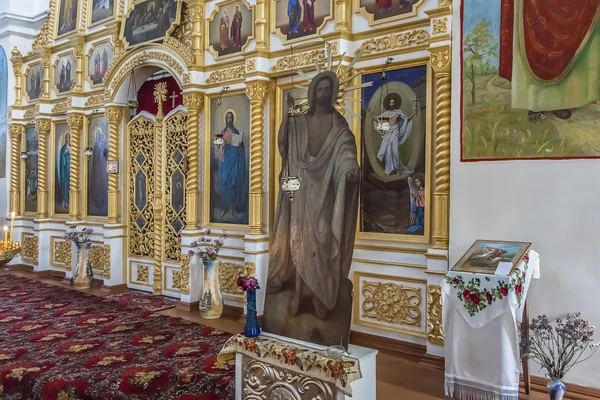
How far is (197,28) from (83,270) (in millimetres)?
4350

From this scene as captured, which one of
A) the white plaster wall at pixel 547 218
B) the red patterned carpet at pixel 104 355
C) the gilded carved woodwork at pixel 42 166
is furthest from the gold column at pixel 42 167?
the white plaster wall at pixel 547 218

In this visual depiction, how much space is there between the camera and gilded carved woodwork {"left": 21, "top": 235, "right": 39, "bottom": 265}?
32.2 ft

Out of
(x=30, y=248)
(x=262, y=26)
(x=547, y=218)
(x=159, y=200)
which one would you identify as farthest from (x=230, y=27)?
(x=30, y=248)

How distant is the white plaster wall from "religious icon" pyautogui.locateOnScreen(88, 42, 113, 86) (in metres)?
6.11

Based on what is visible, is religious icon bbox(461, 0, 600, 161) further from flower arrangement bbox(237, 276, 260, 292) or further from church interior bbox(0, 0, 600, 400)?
flower arrangement bbox(237, 276, 260, 292)

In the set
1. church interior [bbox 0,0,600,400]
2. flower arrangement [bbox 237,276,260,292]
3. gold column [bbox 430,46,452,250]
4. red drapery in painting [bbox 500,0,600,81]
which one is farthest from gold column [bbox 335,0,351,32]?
flower arrangement [bbox 237,276,260,292]

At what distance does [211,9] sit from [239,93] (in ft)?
4.29

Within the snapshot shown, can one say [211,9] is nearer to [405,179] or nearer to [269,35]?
[269,35]

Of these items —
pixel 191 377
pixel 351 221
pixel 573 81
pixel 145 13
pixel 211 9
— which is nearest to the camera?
pixel 351 221

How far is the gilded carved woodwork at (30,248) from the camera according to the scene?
9.80 m

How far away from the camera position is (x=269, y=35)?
619 cm

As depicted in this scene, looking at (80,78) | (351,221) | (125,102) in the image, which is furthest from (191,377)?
(80,78)

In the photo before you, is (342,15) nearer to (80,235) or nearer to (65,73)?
(80,235)

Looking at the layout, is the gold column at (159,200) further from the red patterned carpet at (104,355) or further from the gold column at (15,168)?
the gold column at (15,168)
